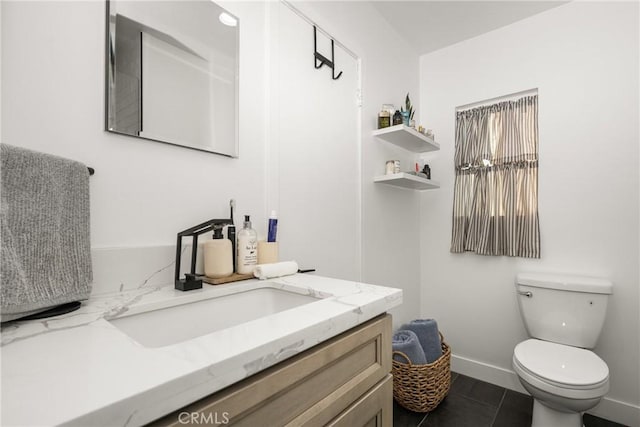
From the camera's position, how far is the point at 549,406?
1461 mm

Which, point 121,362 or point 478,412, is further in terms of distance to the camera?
point 478,412

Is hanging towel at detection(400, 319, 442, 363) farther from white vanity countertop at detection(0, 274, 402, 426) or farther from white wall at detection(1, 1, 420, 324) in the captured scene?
white vanity countertop at detection(0, 274, 402, 426)

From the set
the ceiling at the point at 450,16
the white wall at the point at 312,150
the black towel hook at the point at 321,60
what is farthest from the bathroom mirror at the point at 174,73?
the ceiling at the point at 450,16

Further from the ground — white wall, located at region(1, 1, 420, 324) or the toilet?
white wall, located at region(1, 1, 420, 324)

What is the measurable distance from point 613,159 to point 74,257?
8.19 ft

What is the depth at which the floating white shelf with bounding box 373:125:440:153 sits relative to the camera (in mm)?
1862

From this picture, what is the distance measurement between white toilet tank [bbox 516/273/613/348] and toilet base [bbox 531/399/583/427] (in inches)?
15.4

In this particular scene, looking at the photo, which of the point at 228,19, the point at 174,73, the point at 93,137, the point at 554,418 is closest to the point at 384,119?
the point at 228,19

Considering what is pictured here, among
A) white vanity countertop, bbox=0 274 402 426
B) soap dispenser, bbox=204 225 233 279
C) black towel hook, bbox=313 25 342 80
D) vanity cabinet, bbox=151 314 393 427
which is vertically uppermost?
black towel hook, bbox=313 25 342 80

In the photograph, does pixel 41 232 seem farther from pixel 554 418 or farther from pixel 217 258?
pixel 554 418

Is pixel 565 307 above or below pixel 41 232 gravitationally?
below

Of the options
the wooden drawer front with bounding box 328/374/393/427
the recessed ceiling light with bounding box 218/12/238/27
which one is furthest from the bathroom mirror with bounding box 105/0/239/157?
the wooden drawer front with bounding box 328/374/393/427

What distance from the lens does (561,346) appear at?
5.50 ft

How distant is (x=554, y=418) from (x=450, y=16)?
7.60 ft
